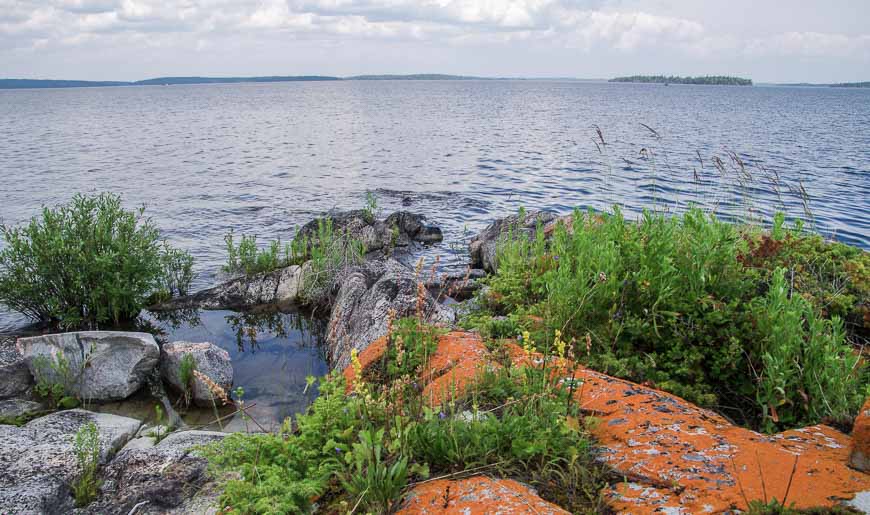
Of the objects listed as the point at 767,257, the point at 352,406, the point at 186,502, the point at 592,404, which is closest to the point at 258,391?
the point at 186,502

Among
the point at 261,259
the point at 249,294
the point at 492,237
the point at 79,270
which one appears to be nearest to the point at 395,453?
the point at 79,270

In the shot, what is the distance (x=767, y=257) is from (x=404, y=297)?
14.7ft

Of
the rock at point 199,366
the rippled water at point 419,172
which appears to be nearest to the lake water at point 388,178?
the rippled water at point 419,172

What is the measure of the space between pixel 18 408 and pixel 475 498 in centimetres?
699

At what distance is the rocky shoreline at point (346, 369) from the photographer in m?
2.89

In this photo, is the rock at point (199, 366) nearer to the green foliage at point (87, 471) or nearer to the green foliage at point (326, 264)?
the green foliage at point (87, 471)

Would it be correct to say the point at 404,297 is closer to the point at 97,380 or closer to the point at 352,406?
the point at 352,406

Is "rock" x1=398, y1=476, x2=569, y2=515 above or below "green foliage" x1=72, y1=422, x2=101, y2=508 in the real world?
above

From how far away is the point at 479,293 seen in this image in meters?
7.54

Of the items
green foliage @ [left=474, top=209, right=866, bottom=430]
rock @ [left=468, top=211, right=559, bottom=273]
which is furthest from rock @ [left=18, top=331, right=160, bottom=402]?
rock @ [left=468, top=211, right=559, bottom=273]

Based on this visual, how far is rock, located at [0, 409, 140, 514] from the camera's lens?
452 centimetres

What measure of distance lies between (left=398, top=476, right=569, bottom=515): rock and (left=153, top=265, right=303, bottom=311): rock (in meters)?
8.62

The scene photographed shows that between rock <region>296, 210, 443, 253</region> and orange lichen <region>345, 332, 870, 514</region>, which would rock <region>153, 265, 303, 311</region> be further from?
orange lichen <region>345, 332, 870, 514</region>

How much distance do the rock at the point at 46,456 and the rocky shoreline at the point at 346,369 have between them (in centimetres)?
1
